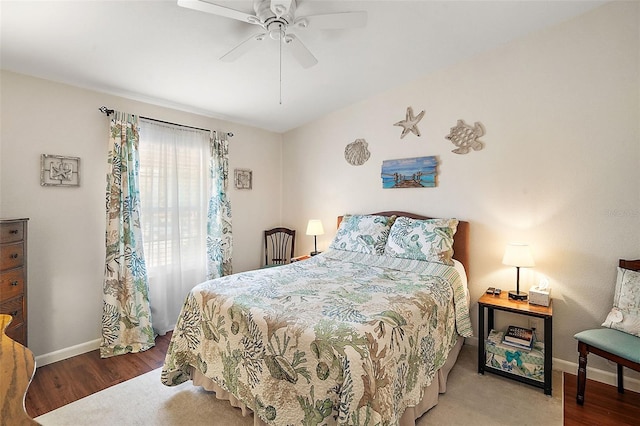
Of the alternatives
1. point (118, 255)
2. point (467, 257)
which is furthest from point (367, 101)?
point (118, 255)

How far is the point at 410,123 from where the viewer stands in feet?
11.0

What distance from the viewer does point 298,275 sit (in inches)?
98.4

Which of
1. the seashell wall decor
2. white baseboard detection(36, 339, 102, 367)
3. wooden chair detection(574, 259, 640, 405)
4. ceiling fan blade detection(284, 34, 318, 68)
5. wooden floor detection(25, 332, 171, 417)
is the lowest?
wooden floor detection(25, 332, 171, 417)

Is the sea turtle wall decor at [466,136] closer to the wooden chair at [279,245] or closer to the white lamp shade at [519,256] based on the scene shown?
the white lamp shade at [519,256]

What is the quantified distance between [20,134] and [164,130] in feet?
3.78

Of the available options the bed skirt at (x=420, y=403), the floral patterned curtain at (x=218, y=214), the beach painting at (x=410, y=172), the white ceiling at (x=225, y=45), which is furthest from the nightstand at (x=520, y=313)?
the floral patterned curtain at (x=218, y=214)

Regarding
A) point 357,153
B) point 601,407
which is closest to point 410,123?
point 357,153

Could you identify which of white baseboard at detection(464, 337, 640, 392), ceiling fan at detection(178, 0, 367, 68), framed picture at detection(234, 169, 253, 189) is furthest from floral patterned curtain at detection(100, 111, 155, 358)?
white baseboard at detection(464, 337, 640, 392)

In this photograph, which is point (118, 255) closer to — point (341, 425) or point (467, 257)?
point (341, 425)

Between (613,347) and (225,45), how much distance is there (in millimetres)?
3468

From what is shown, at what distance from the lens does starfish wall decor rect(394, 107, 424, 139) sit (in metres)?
3.31

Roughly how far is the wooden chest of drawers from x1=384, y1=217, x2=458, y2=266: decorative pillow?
300 centimetres

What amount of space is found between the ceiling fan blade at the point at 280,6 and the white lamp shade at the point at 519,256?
8.06 feet

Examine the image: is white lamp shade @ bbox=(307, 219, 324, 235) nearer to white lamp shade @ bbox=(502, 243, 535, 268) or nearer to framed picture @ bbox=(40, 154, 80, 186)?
white lamp shade @ bbox=(502, 243, 535, 268)
